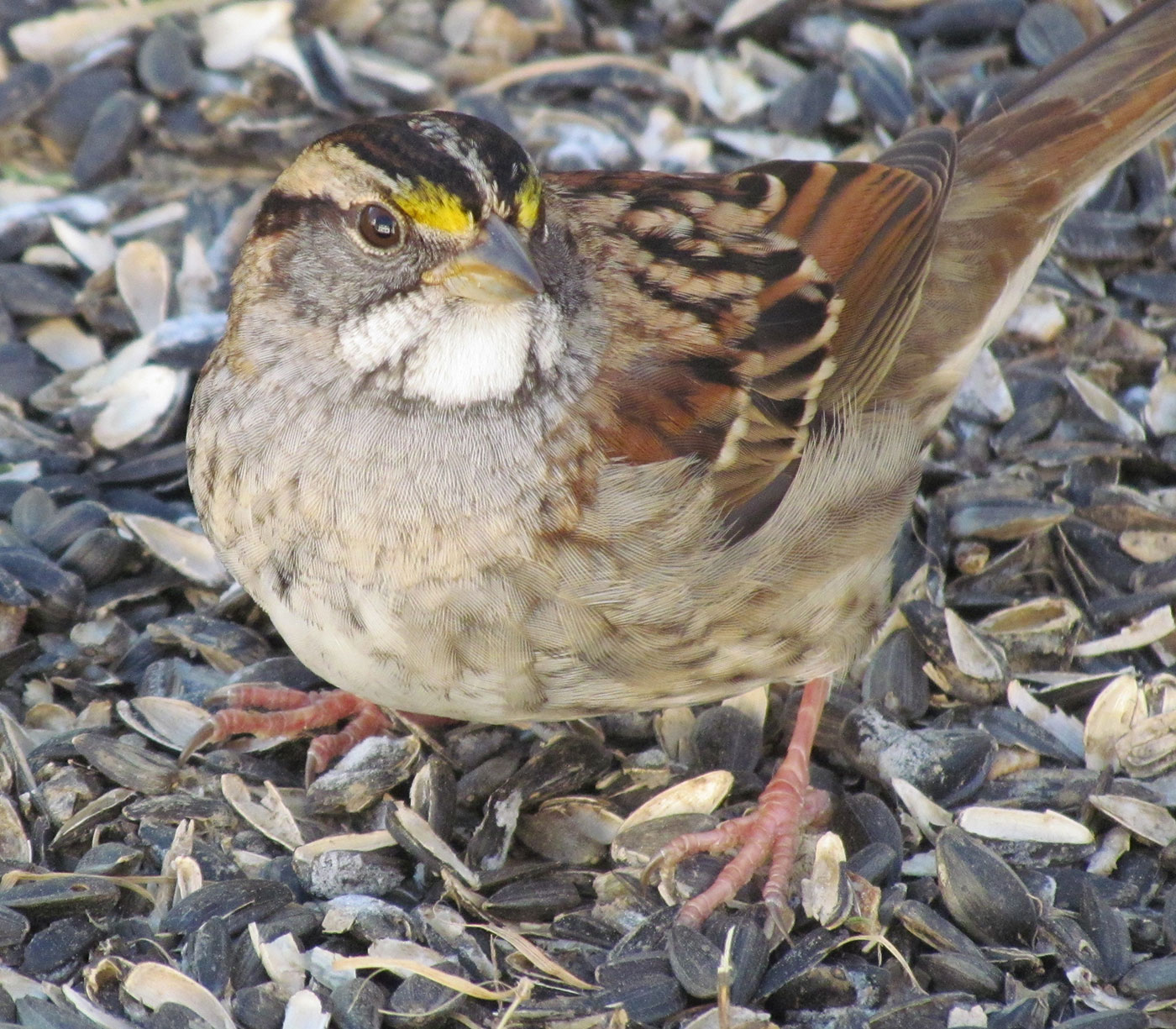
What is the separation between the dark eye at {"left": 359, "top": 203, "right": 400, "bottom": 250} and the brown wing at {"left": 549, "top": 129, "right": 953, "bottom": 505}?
44 cm

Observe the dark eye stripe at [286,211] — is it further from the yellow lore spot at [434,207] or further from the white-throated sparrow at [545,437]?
the yellow lore spot at [434,207]

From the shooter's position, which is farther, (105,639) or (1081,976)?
(105,639)

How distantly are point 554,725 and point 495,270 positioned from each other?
1075 mm

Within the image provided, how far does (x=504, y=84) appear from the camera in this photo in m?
4.57

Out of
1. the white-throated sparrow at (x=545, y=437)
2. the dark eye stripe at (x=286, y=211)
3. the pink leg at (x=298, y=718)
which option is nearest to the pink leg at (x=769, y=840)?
the white-throated sparrow at (x=545, y=437)

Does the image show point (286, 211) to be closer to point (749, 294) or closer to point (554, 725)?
point (749, 294)

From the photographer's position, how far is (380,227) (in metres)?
2.63

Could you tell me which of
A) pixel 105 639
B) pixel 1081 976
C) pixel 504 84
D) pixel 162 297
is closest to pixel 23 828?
pixel 105 639

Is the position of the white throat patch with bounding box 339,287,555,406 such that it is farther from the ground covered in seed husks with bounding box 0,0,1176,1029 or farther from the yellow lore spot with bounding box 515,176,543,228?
the ground covered in seed husks with bounding box 0,0,1176,1029

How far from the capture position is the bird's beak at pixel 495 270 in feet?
8.26

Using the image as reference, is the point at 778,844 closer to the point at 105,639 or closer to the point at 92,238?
the point at 105,639

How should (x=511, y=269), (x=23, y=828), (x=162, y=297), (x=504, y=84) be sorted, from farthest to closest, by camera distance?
1. (x=504, y=84)
2. (x=162, y=297)
3. (x=23, y=828)
4. (x=511, y=269)

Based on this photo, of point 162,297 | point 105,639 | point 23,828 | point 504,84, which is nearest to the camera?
point 23,828

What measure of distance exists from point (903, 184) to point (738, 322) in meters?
0.63
